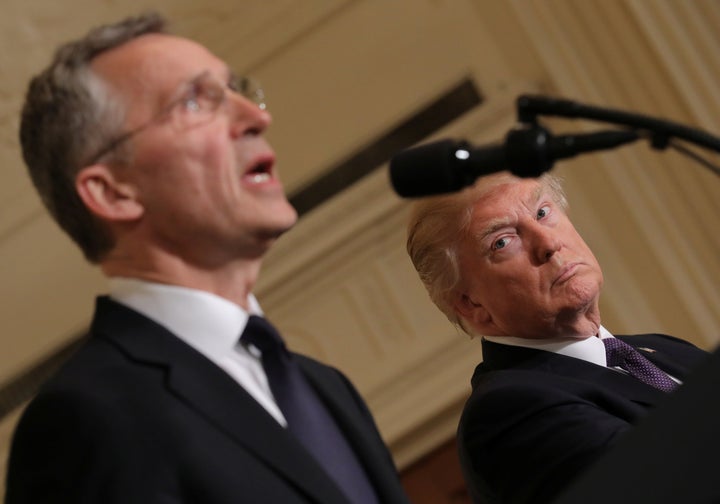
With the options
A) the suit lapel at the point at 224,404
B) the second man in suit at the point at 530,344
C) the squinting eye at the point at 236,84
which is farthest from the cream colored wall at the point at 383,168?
the suit lapel at the point at 224,404

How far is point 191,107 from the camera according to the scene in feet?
5.58

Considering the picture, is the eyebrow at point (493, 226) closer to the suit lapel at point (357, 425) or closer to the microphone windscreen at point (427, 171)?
the suit lapel at point (357, 425)

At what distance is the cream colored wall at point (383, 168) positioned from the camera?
4.18 metres

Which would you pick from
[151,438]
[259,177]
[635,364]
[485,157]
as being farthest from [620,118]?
[635,364]

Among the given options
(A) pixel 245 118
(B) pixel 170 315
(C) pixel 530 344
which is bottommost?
(C) pixel 530 344

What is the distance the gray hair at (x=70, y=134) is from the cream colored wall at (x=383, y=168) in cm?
265

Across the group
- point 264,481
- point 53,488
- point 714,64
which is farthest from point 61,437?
point 714,64

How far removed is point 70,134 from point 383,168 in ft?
9.49

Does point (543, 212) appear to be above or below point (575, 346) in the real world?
above

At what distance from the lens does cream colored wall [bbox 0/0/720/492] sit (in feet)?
13.7

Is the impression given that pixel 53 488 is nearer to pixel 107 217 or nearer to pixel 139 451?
pixel 139 451

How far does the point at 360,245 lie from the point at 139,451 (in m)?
3.07

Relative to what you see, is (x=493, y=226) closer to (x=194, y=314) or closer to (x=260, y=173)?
(x=260, y=173)

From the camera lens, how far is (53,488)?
4.56ft
